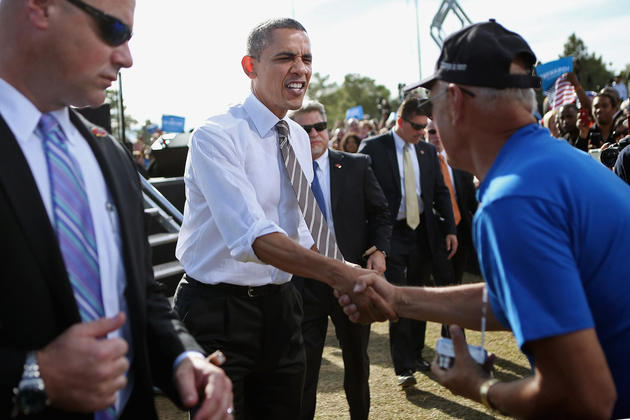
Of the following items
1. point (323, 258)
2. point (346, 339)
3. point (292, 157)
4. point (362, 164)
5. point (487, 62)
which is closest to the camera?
point (487, 62)

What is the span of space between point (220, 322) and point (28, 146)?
5.24ft

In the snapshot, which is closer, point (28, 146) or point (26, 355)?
point (26, 355)

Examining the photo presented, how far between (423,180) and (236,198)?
12.6ft

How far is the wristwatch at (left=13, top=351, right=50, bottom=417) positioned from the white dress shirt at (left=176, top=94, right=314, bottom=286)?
54.6 inches

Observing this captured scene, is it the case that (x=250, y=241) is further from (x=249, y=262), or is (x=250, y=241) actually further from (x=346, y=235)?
(x=346, y=235)

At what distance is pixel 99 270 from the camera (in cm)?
151

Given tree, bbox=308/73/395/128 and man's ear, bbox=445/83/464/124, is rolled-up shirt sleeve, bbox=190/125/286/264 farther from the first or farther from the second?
tree, bbox=308/73/395/128

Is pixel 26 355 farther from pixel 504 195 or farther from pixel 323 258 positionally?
pixel 323 258

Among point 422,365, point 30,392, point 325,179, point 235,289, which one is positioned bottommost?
point 422,365

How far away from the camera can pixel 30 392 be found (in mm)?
1290

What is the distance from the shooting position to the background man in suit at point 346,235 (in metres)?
4.43

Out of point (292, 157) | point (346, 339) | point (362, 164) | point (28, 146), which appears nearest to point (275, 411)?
point (292, 157)

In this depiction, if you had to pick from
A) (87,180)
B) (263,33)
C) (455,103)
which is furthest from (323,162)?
(87,180)

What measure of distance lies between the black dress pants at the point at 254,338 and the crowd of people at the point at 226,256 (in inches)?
0.4
